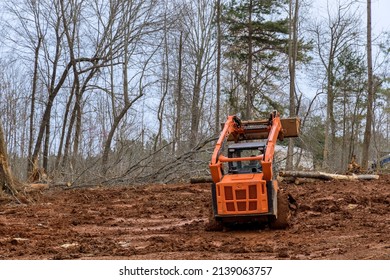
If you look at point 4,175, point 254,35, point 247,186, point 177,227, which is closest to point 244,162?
point 247,186

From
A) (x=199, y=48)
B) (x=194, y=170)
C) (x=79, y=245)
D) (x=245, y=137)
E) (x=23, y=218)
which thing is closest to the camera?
(x=79, y=245)

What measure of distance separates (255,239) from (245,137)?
7.68ft

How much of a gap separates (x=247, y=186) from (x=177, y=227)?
89.2 inches

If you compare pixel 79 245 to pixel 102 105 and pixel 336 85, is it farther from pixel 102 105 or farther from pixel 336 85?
pixel 336 85

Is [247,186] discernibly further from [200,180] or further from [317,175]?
[200,180]

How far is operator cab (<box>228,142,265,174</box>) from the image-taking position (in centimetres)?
962

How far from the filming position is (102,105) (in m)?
36.7

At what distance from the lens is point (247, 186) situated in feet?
30.5

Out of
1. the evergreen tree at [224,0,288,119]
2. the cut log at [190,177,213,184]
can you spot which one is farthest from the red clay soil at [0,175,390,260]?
the evergreen tree at [224,0,288,119]

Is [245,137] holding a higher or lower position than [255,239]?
higher

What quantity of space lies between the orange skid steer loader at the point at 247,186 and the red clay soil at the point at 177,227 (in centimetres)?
32

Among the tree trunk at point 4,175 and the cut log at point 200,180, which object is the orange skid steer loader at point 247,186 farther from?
the cut log at point 200,180

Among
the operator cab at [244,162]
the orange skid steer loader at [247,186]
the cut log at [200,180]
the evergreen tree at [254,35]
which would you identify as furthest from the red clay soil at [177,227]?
the evergreen tree at [254,35]

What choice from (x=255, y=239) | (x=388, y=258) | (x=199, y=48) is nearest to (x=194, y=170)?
(x=255, y=239)
